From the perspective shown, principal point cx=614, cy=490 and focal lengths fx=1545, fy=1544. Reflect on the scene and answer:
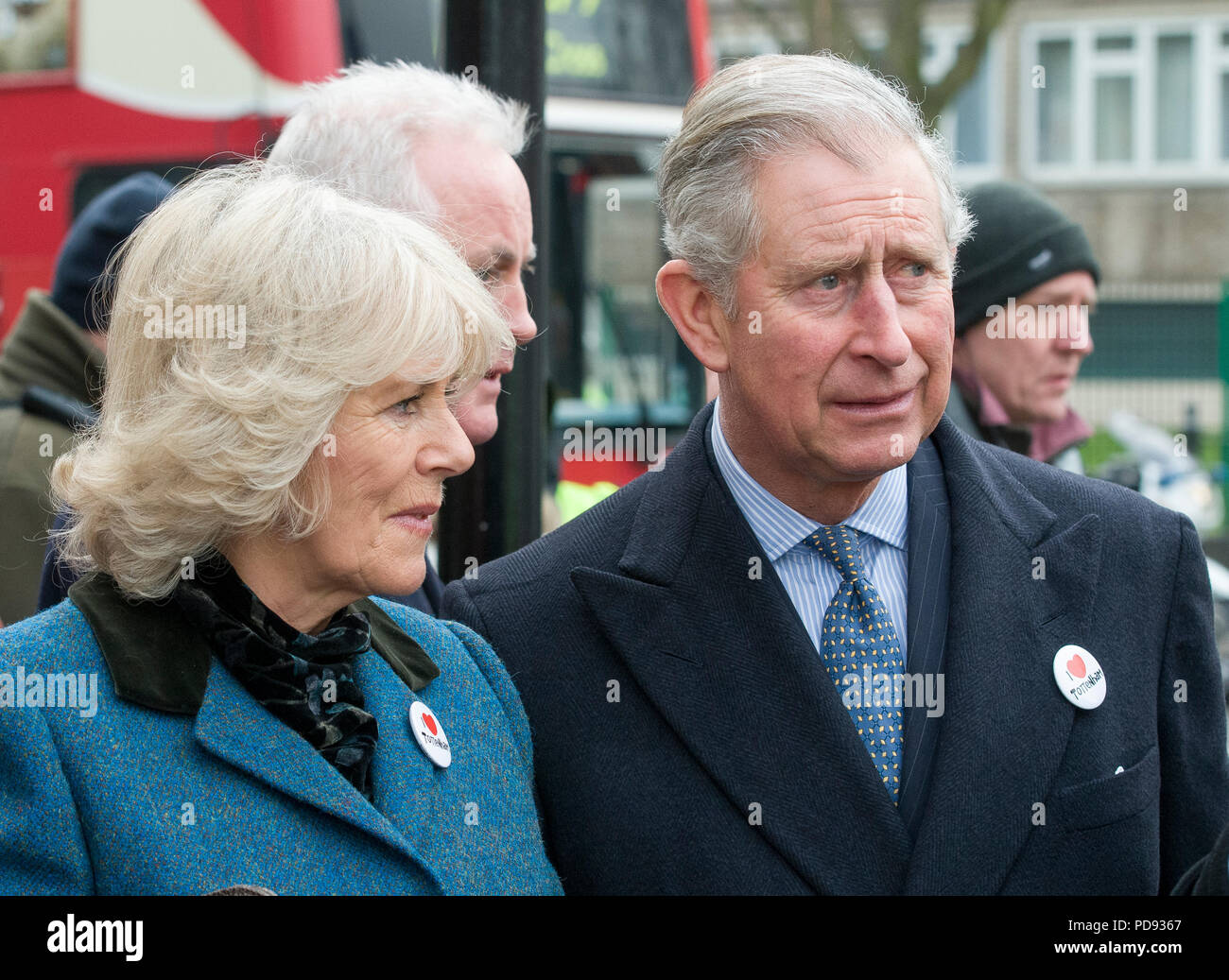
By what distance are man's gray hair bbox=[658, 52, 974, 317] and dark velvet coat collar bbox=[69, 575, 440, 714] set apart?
0.97m

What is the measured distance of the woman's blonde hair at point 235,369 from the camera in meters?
2.13

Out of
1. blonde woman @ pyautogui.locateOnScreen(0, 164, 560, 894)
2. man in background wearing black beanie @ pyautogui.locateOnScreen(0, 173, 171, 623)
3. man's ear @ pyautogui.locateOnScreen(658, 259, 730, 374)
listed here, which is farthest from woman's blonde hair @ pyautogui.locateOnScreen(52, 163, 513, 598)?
man in background wearing black beanie @ pyautogui.locateOnScreen(0, 173, 171, 623)

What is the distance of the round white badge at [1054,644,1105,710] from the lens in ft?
7.54

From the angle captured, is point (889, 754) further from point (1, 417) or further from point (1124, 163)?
point (1124, 163)

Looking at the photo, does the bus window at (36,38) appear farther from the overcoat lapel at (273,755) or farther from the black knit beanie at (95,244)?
the overcoat lapel at (273,755)

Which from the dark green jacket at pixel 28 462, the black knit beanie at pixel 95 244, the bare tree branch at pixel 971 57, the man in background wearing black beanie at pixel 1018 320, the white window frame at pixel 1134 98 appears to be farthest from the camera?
the white window frame at pixel 1134 98

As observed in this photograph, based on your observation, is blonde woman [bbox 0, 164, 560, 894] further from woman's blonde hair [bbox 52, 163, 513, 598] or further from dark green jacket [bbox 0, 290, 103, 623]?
dark green jacket [bbox 0, 290, 103, 623]

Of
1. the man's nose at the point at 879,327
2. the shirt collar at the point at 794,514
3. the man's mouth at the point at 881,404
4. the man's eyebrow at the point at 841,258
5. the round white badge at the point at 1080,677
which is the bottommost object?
the round white badge at the point at 1080,677

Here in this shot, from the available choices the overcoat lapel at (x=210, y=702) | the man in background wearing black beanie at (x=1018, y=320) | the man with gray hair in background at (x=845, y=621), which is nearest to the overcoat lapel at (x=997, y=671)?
the man with gray hair in background at (x=845, y=621)

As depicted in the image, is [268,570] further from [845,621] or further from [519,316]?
[519,316]

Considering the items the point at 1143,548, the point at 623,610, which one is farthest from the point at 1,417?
the point at 1143,548

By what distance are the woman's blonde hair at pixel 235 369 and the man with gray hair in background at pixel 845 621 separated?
49cm

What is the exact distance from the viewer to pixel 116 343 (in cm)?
223

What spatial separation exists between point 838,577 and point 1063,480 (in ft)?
1.48
